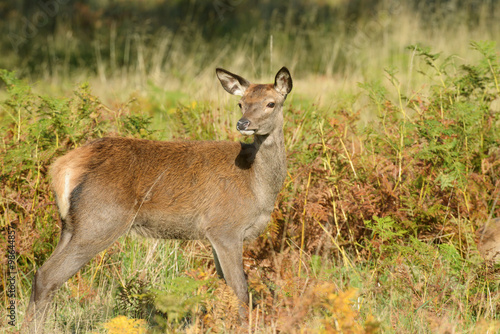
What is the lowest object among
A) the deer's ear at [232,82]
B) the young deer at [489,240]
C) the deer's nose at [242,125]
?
the young deer at [489,240]

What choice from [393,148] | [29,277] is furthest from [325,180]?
A: [29,277]

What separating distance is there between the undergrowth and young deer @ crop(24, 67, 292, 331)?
375 millimetres

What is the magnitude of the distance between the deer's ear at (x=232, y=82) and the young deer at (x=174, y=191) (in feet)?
0.07

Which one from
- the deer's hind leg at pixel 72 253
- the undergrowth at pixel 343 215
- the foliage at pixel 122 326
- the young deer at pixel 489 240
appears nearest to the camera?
the foliage at pixel 122 326

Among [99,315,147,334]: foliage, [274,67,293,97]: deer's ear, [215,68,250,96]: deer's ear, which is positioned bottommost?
[99,315,147,334]: foliage

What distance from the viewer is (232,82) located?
5641 millimetres

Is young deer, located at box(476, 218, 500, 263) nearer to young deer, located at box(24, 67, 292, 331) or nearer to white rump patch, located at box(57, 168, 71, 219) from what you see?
young deer, located at box(24, 67, 292, 331)

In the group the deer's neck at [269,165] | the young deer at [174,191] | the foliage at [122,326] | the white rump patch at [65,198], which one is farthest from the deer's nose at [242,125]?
the foliage at [122,326]

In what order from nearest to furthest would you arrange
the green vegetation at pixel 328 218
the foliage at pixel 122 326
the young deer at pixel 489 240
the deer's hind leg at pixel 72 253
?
the foliage at pixel 122 326, the deer's hind leg at pixel 72 253, the green vegetation at pixel 328 218, the young deer at pixel 489 240

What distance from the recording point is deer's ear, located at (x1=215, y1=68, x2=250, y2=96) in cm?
555

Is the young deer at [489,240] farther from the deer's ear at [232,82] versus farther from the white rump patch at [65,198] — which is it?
the white rump patch at [65,198]

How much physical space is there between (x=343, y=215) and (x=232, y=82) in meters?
1.52

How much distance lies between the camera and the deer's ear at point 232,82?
5551 millimetres

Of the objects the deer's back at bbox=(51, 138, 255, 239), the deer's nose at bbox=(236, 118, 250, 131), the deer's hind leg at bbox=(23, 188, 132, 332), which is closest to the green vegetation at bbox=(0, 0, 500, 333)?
A: the deer's hind leg at bbox=(23, 188, 132, 332)
